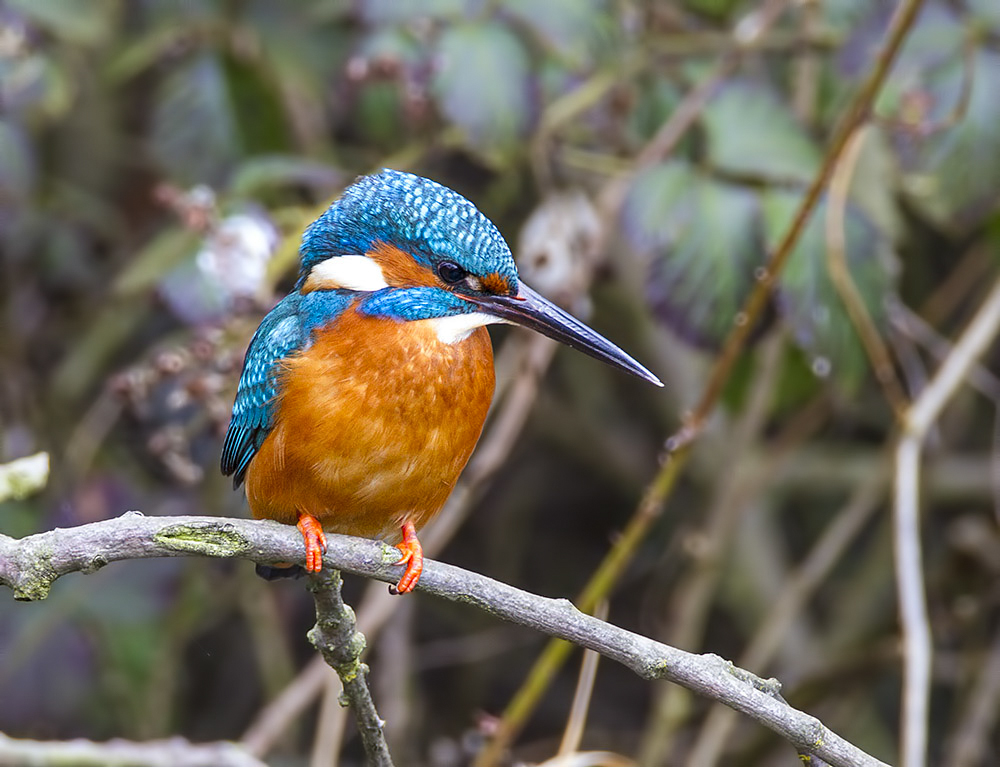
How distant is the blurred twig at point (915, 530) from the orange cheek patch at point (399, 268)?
1.26 meters

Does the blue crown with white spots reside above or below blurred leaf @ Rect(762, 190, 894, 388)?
below

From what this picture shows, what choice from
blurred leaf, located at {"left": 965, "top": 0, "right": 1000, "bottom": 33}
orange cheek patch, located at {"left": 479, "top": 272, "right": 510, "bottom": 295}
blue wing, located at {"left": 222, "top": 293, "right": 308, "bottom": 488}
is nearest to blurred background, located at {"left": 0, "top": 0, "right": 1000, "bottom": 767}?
blurred leaf, located at {"left": 965, "top": 0, "right": 1000, "bottom": 33}

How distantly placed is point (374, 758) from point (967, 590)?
7.83ft

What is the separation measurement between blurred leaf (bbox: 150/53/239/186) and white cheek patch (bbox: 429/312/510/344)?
4.09 feet

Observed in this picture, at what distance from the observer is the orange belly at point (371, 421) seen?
1.81 meters

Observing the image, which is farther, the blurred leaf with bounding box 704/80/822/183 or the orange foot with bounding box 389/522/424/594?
the blurred leaf with bounding box 704/80/822/183

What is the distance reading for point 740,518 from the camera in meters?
3.58

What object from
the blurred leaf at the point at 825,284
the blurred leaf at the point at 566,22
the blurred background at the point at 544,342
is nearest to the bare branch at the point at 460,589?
the blurred background at the point at 544,342

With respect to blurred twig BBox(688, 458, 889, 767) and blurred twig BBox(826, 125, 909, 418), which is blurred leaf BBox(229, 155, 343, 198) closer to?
blurred twig BBox(826, 125, 909, 418)

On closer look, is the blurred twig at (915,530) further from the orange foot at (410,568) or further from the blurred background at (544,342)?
the orange foot at (410,568)

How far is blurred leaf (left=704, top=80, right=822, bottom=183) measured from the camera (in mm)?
2596

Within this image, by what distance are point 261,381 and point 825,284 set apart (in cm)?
119

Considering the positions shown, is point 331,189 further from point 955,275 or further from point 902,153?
point 955,275

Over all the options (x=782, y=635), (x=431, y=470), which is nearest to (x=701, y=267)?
(x=431, y=470)
